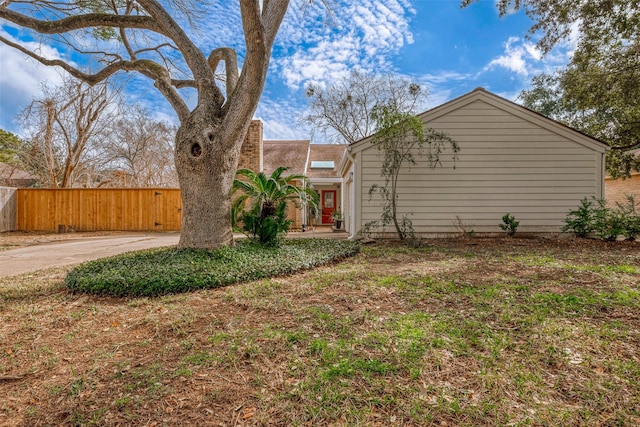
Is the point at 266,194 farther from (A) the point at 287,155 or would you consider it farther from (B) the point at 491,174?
(A) the point at 287,155

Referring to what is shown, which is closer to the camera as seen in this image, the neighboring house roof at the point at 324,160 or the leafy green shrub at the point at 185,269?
the leafy green shrub at the point at 185,269

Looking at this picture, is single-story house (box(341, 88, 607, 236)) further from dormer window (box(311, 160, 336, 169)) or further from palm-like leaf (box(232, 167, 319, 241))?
dormer window (box(311, 160, 336, 169))

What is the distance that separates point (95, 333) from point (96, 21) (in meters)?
6.45

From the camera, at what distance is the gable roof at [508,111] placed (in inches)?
320

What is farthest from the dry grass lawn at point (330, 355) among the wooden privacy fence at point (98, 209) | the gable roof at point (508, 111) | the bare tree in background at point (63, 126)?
the bare tree in background at point (63, 126)

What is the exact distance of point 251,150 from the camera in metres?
11.1

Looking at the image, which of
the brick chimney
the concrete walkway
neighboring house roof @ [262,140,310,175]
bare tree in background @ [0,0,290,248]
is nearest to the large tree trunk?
bare tree in background @ [0,0,290,248]

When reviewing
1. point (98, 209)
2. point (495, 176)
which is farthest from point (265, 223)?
point (98, 209)

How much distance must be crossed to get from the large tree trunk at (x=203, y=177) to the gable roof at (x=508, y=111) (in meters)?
4.30

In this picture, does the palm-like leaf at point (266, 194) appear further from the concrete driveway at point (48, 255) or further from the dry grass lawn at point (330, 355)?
the concrete driveway at point (48, 255)

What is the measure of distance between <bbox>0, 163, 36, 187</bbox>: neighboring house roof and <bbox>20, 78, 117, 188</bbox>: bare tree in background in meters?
6.02

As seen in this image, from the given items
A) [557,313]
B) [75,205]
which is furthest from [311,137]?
[557,313]

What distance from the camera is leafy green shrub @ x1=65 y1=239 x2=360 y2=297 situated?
369cm

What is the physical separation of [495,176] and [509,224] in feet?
4.64
